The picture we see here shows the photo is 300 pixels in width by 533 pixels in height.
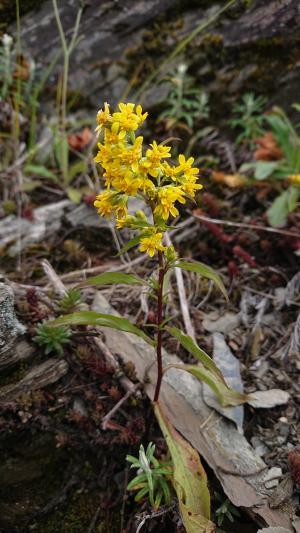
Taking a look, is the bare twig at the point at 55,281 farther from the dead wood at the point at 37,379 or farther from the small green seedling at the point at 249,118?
the small green seedling at the point at 249,118

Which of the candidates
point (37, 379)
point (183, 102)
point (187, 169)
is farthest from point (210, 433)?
point (183, 102)

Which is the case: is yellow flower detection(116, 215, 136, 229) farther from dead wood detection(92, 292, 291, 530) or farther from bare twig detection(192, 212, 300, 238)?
bare twig detection(192, 212, 300, 238)

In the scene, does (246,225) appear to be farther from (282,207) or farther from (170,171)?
(170,171)

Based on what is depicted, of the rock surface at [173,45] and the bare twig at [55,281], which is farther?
the rock surface at [173,45]

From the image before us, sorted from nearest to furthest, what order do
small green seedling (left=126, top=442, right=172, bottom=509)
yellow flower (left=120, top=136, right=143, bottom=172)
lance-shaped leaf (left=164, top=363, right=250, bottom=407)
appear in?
yellow flower (left=120, top=136, right=143, bottom=172) < small green seedling (left=126, top=442, right=172, bottom=509) < lance-shaped leaf (left=164, top=363, right=250, bottom=407)

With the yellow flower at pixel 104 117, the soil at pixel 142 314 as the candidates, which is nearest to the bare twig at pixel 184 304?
the soil at pixel 142 314

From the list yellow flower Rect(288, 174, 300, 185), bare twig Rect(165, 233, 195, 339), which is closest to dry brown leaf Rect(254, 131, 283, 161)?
yellow flower Rect(288, 174, 300, 185)
